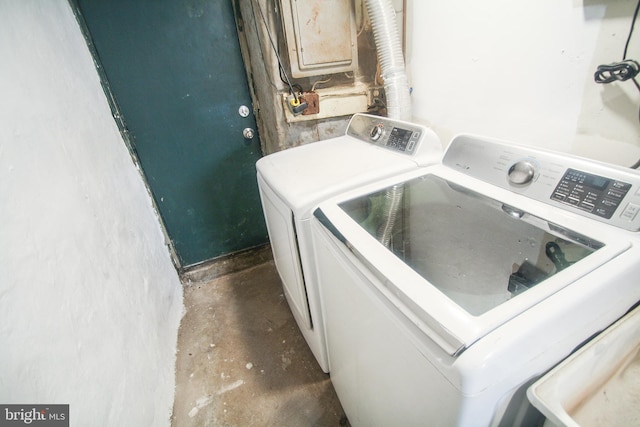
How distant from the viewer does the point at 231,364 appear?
1.61m

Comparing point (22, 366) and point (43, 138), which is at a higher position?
point (43, 138)

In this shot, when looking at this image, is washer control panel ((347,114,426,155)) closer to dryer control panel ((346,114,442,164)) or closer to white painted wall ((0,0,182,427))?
dryer control panel ((346,114,442,164))

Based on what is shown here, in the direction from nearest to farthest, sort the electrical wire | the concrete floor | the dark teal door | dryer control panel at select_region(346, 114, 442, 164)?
dryer control panel at select_region(346, 114, 442, 164)
the concrete floor
the electrical wire
the dark teal door

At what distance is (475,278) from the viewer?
639mm

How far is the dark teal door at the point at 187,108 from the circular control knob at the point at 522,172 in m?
1.63

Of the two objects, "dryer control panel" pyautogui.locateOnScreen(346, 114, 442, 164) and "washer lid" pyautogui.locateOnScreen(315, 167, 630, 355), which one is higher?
"dryer control panel" pyautogui.locateOnScreen(346, 114, 442, 164)

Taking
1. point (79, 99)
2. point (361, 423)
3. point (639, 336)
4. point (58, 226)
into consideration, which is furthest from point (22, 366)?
point (639, 336)

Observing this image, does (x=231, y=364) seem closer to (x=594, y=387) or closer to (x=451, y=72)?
(x=594, y=387)

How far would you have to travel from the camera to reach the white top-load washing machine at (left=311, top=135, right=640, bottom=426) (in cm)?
49

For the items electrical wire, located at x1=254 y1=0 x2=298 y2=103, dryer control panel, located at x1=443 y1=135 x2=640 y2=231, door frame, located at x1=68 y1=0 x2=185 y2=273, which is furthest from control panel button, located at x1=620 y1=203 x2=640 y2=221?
door frame, located at x1=68 y1=0 x2=185 y2=273

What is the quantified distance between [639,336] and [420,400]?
1.76ft

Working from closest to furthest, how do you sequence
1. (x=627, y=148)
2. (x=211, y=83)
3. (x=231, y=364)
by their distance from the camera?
(x=627, y=148) → (x=231, y=364) → (x=211, y=83)

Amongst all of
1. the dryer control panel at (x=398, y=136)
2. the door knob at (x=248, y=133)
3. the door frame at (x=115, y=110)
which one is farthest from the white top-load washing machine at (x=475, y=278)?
the door frame at (x=115, y=110)

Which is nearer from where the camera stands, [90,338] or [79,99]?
[90,338]
